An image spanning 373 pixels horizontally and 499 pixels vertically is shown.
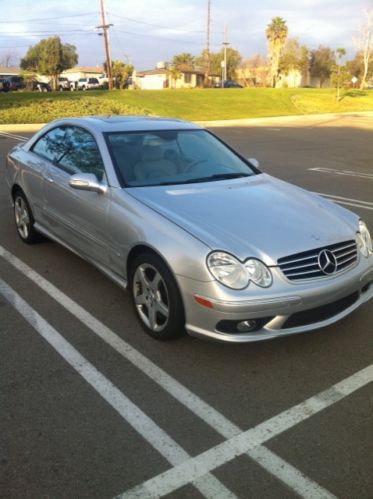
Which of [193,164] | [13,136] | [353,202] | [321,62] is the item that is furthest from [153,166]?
[321,62]

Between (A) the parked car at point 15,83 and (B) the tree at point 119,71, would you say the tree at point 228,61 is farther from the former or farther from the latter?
(A) the parked car at point 15,83

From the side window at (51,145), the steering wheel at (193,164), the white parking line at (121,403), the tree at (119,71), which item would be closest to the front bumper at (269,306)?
A: the white parking line at (121,403)

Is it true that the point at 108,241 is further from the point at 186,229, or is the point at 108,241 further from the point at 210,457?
the point at 210,457

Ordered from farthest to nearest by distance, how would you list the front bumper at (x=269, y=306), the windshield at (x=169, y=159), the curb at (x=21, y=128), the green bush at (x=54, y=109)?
the green bush at (x=54, y=109) → the curb at (x=21, y=128) → the windshield at (x=169, y=159) → the front bumper at (x=269, y=306)

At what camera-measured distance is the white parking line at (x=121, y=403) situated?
2318 millimetres

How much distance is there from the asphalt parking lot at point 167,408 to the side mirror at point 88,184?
0.96 metres

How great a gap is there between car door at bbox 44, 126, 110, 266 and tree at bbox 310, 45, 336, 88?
86.0 meters

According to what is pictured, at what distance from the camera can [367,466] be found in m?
2.43

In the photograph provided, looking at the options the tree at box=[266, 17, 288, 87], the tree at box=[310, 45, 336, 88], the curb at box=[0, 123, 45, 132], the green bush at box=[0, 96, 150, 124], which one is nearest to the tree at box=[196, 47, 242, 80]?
the tree at box=[310, 45, 336, 88]

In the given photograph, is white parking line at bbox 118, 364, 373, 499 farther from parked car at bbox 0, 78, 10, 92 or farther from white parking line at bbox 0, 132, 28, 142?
parked car at bbox 0, 78, 10, 92

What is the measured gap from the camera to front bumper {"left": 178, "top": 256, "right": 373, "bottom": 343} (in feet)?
9.90

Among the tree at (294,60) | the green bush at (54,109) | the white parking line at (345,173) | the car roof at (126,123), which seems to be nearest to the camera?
the car roof at (126,123)

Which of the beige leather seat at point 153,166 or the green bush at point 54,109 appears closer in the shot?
the beige leather seat at point 153,166

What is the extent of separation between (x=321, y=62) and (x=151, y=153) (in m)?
87.0
